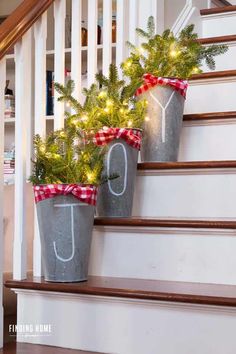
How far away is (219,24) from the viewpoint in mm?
2975

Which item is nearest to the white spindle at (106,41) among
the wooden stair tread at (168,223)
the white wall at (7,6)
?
the wooden stair tread at (168,223)

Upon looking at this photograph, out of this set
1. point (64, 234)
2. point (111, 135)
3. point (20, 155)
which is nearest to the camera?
point (64, 234)

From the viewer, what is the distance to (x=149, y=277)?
5.90ft

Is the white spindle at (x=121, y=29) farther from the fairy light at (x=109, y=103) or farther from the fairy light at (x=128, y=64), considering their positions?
the fairy light at (x=109, y=103)

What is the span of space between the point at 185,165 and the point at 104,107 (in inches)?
13.5

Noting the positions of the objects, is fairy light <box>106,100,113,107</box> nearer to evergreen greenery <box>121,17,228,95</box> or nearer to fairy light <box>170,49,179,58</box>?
evergreen greenery <box>121,17,228,95</box>

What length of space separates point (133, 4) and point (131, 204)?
0.98 meters

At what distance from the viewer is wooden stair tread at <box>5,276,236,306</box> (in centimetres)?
152

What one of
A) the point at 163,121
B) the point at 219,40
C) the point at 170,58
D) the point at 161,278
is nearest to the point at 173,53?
the point at 170,58

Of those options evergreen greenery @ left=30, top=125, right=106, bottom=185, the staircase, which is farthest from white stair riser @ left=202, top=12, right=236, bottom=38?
evergreen greenery @ left=30, top=125, right=106, bottom=185

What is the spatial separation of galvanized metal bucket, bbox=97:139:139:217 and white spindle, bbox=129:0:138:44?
0.69m

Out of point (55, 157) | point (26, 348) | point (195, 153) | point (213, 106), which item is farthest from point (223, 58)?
point (26, 348)

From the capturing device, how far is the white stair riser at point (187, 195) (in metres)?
1.93

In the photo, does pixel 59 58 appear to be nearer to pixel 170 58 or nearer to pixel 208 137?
Answer: pixel 170 58
